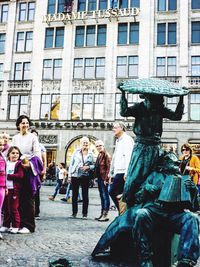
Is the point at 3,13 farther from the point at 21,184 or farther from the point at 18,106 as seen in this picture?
the point at 21,184

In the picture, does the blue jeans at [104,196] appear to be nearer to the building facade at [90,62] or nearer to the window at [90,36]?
the building facade at [90,62]

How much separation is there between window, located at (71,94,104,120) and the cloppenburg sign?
7.08 metres

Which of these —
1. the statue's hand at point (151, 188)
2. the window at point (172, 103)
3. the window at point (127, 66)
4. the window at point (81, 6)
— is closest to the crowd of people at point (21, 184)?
the statue's hand at point (151, 188)

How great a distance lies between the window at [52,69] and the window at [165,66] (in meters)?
8.66

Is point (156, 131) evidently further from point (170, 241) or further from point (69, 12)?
point (69, 12)

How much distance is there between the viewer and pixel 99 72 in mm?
31688

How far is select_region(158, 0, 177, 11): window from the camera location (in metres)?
31.5

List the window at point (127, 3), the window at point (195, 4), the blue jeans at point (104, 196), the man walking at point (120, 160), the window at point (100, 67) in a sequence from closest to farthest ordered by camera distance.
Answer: the man walking at point (120, 160)
the blue jeans at point (104, 196)
the window at point (195, 4)
the window at point (100, 67)
the window at point (127, 3)

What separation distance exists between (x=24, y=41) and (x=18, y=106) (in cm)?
632

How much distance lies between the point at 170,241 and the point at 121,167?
12.6 ft

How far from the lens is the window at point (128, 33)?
104ft

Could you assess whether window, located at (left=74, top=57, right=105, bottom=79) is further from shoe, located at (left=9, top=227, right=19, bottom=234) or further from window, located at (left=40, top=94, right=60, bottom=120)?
shoe, located at (left=9, top=227, right=19, bottom=234)

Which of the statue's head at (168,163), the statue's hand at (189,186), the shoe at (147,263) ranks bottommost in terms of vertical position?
the shoe at (147,263)

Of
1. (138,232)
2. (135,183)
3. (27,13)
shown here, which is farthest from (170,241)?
(27,13)
